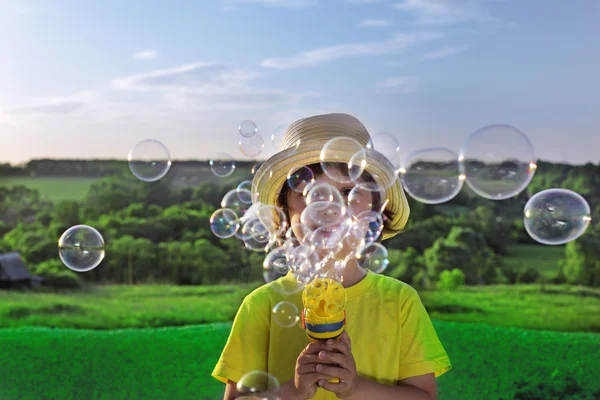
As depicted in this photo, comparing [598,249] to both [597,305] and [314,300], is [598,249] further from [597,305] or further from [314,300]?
[314,300]

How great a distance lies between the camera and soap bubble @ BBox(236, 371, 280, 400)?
198cm

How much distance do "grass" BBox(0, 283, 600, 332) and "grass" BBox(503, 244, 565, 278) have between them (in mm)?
316

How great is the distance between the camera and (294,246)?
9.50 feet

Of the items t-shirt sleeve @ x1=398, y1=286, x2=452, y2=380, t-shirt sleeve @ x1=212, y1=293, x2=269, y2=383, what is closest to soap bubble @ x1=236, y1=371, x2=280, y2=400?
t-shirt sleeve @ x1=212, y1=293, x2=269, y2=383

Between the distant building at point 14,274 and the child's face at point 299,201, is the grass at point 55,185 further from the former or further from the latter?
the child's face at point 299,201

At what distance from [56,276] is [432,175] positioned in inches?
319

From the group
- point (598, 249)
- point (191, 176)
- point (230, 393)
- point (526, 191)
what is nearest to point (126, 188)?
point (191, 176)

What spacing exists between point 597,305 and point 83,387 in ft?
23.1

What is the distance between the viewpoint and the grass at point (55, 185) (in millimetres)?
11023

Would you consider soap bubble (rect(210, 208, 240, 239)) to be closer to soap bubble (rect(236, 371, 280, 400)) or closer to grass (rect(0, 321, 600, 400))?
Result: grass (rect(0, 321, 600, 400))

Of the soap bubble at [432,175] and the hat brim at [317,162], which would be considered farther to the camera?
the soap bubble at [432,175]

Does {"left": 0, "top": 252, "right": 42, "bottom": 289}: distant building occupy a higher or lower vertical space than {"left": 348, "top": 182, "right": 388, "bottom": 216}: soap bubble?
lower

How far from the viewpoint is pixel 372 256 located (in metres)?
3.17

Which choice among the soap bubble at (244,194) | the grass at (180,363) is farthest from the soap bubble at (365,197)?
the grass at (180,363)
